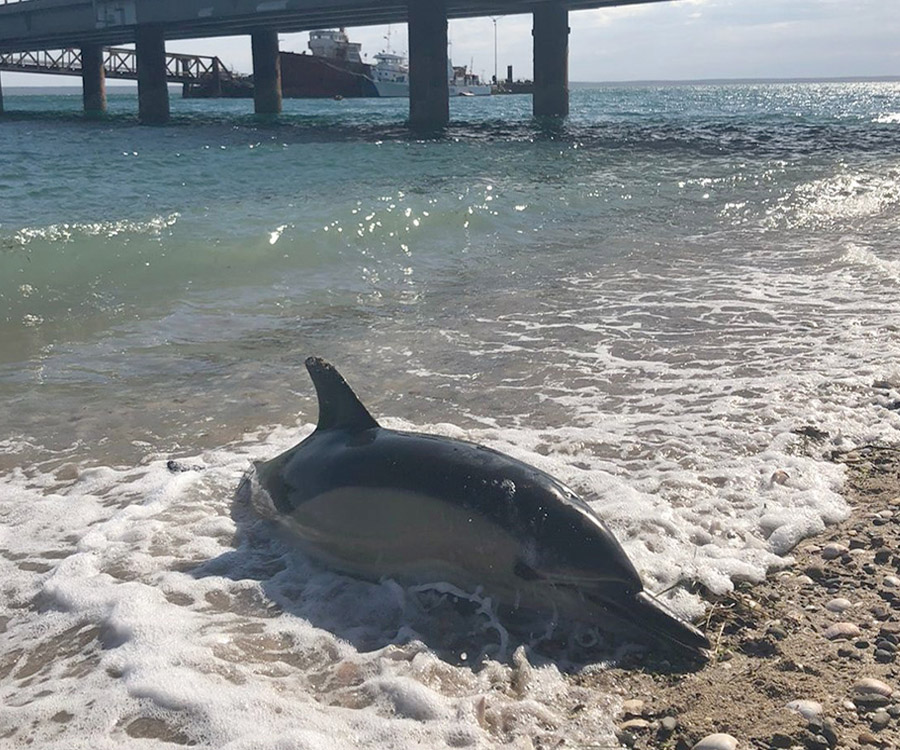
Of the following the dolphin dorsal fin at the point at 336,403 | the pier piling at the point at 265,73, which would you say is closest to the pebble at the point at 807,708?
the dolphin dorsal fin at the point at 336,403

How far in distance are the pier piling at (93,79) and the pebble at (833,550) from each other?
6335 centimetres

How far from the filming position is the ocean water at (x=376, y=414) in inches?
119

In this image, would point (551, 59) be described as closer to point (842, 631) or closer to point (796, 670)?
point (842, 631)

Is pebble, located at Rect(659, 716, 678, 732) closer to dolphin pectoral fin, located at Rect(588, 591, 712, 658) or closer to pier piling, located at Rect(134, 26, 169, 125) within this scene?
dolphin pectoral fin, located at Rect(588, 591, 712, 658)

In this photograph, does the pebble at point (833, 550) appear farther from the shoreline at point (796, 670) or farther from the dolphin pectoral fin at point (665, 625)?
the dolphin pectoral fin at point (665, 625)

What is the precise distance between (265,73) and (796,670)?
5656 centimetres

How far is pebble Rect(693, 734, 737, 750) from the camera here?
2676 mm

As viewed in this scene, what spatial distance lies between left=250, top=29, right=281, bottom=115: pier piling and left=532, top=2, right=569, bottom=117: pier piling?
16.4m

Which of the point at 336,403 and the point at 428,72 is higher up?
the point at 428,72

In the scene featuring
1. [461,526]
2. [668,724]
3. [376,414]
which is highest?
[461,526]

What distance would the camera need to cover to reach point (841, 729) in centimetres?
275

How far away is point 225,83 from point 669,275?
80830 millimetres

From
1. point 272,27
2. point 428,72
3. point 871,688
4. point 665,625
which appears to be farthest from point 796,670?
point 272,27

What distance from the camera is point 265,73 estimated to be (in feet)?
181
